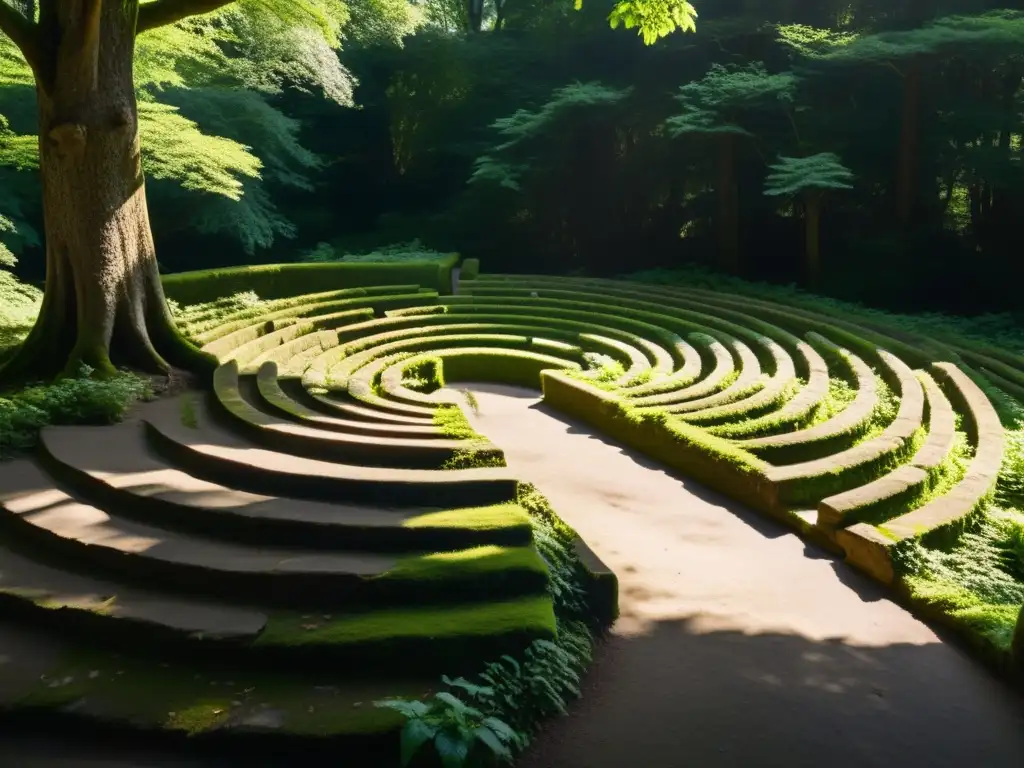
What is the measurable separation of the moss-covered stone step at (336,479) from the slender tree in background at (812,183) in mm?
15925

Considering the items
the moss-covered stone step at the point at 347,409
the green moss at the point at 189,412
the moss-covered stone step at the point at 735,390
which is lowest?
Result: the moss-covered stone step at the point at 735,390

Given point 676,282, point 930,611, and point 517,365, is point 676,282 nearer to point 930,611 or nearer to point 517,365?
point 517,365

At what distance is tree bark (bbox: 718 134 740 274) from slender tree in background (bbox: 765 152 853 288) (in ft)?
3.69

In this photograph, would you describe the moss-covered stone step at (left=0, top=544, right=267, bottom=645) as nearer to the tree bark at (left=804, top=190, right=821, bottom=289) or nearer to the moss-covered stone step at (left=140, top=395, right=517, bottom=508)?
the moss-covered stone step at (left=140, top=395, right=517, bottom=508)

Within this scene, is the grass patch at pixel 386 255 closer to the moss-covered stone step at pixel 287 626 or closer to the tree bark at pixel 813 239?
the tree bark at pixel 813 239

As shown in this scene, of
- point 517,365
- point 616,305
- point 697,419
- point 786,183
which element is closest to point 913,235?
point 786,183

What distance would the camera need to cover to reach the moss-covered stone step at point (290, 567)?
5699mm

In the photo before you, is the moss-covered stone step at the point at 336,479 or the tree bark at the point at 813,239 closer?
the moss-covered stone step at the point at 336,479

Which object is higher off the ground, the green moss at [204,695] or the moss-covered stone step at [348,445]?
the moss-covered stone step at [348,445]

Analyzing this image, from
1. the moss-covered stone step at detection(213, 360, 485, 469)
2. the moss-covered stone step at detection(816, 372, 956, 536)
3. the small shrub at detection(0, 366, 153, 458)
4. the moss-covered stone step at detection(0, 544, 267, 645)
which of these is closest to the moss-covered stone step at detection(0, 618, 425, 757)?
the moss-covered stone step at detection(0, 544, 267, 645)

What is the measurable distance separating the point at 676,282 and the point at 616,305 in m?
5.49

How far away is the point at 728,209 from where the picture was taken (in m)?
24.5

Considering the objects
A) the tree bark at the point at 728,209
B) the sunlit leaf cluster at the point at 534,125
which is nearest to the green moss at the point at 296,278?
the sunlit leaf cluster at the point at 534,125

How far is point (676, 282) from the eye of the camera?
24031 mm
